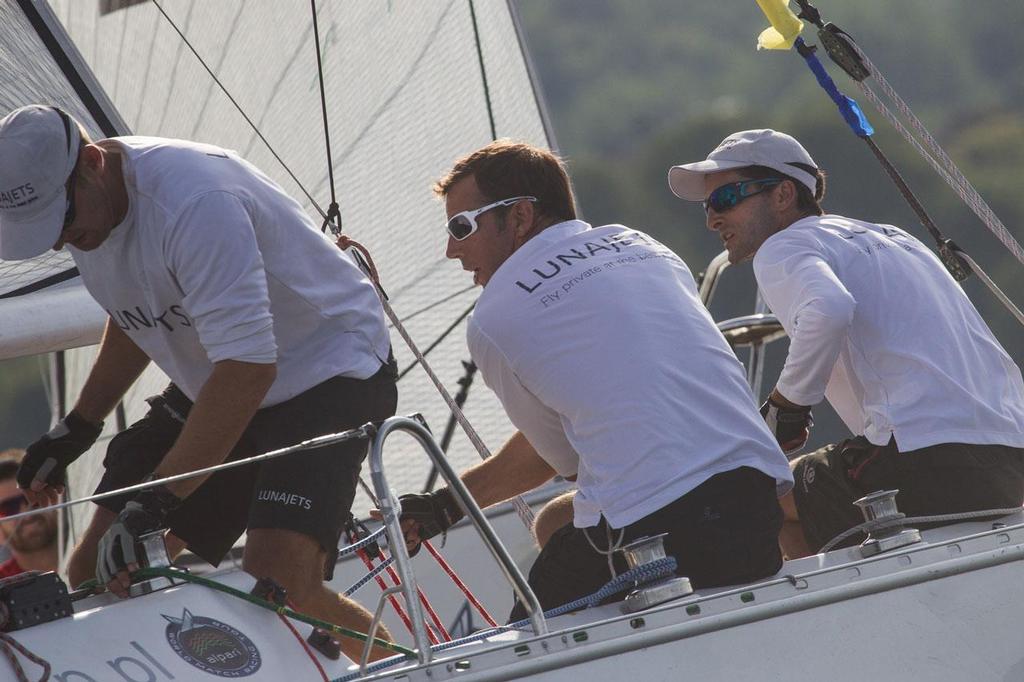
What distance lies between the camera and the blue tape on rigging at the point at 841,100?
11.3 ft

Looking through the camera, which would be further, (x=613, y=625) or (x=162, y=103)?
(x=162, y=103)

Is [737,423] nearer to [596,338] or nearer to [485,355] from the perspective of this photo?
[596,338]

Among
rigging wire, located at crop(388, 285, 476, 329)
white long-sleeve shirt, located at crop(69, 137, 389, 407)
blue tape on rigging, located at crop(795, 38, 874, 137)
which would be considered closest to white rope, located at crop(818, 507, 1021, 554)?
white long-sleeve shirt, located at crop(69, 137, 389, 407)

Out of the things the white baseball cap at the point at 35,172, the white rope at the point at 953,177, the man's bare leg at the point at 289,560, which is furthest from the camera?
the white rope at the point at 953,177

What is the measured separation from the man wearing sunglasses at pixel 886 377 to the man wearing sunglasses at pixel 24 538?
1840 mm

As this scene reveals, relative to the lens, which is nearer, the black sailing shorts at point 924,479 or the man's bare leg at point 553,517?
the black sailing shorts at point 924,479

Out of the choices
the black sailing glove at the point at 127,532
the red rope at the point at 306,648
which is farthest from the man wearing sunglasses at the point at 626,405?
the black sailing glove at the point at 127,532

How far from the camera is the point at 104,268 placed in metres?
2.40

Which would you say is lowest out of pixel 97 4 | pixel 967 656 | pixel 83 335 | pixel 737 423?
pixel 967 656

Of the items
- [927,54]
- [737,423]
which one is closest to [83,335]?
[737,423]

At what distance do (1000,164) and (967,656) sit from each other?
1115 inches

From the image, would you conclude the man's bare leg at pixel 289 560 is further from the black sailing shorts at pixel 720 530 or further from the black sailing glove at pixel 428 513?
the black sailing shorts at pixel 720 530

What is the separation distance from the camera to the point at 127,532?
2.01 meters

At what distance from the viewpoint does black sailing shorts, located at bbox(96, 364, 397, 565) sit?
2.32m
